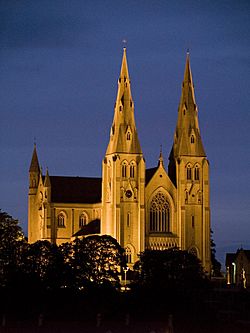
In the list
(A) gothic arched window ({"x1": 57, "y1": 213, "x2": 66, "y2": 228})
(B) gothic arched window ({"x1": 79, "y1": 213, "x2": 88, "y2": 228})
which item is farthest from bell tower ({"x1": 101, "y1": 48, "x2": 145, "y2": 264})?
(B) gothic arched window ({"x1": 79, "y1": 213, "x2": 88, "y2": 228})

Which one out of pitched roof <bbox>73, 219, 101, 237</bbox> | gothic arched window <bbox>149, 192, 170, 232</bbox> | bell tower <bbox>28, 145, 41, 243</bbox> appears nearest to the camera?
gothic arched window <bbox>149, 192, 170, 232</bbox>

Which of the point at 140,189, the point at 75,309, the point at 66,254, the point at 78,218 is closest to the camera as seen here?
the point at 75,309

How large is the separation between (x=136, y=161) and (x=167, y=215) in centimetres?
976

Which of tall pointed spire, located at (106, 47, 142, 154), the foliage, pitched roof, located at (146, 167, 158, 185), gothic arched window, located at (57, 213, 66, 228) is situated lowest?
the foliage

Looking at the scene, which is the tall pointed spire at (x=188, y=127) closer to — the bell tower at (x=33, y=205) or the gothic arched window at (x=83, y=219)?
the gothic arched window at (x=83, y=219)

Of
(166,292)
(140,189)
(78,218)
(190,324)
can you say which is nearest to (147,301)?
(166,292)

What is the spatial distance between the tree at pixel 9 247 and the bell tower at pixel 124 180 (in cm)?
2960

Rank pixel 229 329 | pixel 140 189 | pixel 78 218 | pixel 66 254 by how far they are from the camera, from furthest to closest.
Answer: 1. pixel 78 218
2. pixel 140 189
3. pixel 66 254
4. pixel 229 329

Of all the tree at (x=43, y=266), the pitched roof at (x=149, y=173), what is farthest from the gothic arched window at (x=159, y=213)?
the tree at (x=43, y=266)

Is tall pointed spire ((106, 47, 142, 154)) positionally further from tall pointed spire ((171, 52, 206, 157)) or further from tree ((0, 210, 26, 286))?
tree ((0, 210, 26, 286))

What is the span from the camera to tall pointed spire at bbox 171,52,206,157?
18412 centimetres

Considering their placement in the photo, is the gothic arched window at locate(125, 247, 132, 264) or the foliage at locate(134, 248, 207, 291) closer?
the foliage at locate(134, 248, 207, 291)

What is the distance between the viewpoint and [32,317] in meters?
99.2

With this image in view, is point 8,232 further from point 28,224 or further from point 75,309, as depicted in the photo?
point 28,224
